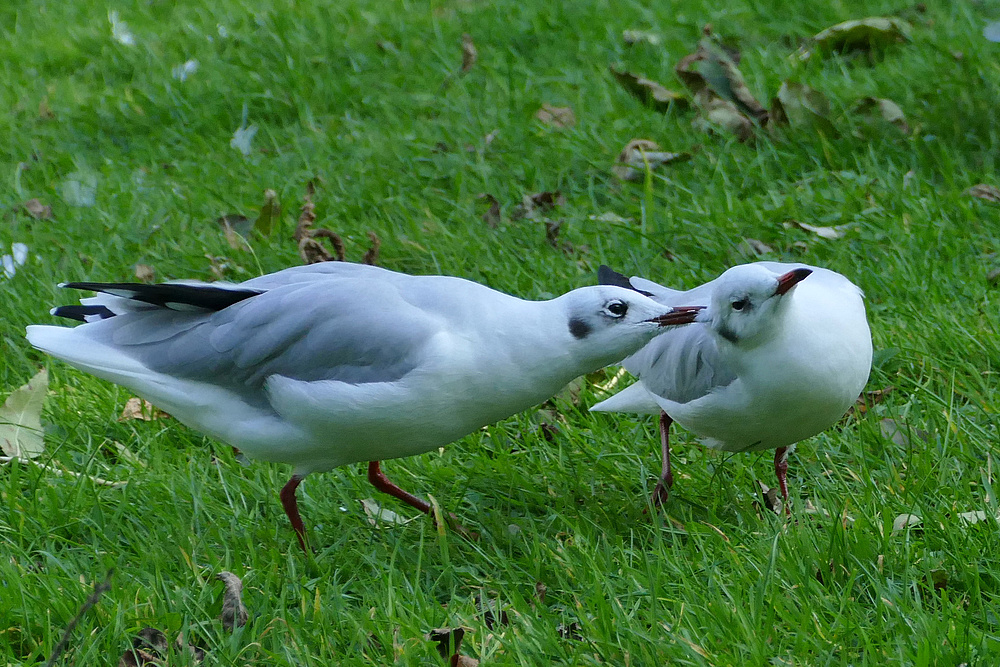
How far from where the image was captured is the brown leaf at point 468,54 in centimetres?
696

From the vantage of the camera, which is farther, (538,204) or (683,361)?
(538,204)

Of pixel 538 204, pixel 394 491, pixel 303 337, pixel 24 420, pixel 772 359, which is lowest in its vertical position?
pixel 538 204

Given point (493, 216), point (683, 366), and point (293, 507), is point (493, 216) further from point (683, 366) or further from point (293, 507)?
point (293, 507)

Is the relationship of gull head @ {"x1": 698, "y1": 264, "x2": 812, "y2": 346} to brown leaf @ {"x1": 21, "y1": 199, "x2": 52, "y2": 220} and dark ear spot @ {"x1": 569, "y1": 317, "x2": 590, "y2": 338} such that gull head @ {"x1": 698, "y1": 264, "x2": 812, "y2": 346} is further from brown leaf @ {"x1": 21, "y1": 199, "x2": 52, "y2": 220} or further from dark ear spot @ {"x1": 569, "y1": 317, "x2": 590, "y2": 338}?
brown leaf @ {"x1": 21, "y1": 199, "x2": 52, "y2": 220}

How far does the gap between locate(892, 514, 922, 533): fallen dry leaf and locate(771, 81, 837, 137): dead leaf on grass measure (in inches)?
112

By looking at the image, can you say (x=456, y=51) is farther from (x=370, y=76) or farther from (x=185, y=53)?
(x=185, y=53)

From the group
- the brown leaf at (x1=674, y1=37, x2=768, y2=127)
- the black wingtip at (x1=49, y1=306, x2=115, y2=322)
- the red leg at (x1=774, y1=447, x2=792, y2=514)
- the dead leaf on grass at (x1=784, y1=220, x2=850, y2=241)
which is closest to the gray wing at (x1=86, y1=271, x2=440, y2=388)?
the black wingtip at (x1=49, y1=306, x2=115, y2=322)

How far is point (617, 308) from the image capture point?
3.10m

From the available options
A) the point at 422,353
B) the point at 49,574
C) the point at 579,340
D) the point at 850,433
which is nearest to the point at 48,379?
the point at 49,574

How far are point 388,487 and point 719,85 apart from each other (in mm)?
3200

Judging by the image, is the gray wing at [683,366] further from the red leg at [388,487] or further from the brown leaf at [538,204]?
the brown leaf at [538,204]

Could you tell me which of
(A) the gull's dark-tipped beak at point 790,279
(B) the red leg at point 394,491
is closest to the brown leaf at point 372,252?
(B) the red leg at point 394,491

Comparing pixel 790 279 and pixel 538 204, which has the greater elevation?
pixel 790 279

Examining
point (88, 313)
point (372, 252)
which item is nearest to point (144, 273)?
point (372, 252)
